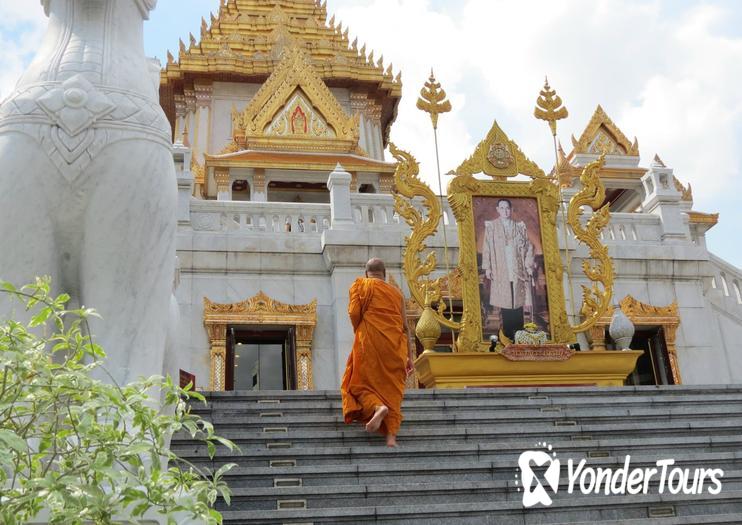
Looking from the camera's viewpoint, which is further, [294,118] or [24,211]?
[294,118]

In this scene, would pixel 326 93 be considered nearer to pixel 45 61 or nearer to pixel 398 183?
pixel 398 183

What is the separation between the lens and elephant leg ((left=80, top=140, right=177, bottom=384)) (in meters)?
3.31

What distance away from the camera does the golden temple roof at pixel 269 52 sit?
23.0 metres

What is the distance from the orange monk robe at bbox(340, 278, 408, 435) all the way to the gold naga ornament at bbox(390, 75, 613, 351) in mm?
2822

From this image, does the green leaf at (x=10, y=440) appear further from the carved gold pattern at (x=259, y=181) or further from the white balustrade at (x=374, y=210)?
the carved gold pattern at (x=259, y=181)

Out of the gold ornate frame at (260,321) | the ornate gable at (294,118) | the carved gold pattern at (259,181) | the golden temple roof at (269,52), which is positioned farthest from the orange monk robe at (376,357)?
the golden temple roof at (269,52)

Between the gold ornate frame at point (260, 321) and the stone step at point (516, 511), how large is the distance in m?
6.32

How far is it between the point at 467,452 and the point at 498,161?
563cm

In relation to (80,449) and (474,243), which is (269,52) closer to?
(474,243)

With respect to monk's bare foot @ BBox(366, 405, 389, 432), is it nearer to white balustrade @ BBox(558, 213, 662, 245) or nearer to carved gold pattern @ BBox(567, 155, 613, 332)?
carved gold pattern @ BBox(567, 155, 613, 332)

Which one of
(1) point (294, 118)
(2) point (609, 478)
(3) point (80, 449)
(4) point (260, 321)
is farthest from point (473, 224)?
(1) point (294, 118)

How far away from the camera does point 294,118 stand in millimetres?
20078

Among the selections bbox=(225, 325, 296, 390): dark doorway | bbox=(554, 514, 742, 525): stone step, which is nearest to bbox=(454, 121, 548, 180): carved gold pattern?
bbox=(225, 325, 296, 390): dark doorway

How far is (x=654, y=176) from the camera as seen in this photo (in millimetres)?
12812
